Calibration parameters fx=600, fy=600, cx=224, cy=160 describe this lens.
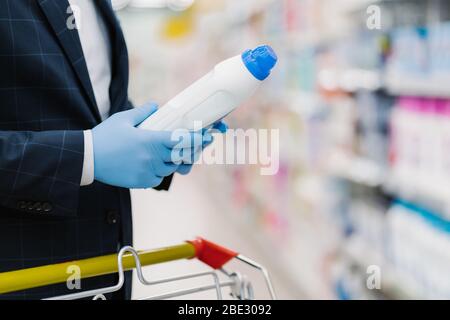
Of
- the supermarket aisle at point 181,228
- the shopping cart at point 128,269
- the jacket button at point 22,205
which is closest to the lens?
the shopping cart at point 128,269

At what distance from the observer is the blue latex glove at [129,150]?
43.9 inches

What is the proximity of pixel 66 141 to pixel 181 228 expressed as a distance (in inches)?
147

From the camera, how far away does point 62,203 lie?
1118 millimetres

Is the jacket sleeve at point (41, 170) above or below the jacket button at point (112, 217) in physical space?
above

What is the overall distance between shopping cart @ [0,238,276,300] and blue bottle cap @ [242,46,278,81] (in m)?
0.38

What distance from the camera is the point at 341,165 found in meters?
3.23

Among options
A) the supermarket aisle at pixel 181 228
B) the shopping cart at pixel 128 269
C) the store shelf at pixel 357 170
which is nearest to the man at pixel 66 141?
the shopping cart at pixel 128 269

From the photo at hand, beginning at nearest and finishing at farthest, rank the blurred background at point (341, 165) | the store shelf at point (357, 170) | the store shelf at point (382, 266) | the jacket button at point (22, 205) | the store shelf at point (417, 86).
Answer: the jacket button at point (22, 205) → the store shelf at point (417, 86) → the blurred background at point (341, 165) → the store shelf at point (382, 266) → the store shelf at point (357, 170)

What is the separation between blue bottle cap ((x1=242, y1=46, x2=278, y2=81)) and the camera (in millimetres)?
1056

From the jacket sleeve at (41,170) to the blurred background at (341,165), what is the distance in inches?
60.6

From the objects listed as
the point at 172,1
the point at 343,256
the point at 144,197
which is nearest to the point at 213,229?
the point at 144,197

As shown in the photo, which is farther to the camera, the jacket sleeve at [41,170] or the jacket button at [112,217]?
the jacket button at [112,217]

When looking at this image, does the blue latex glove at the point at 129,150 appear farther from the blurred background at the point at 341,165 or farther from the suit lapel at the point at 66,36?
the blurred background at the point at 341,165

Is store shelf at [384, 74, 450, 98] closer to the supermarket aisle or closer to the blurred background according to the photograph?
the blurred background
